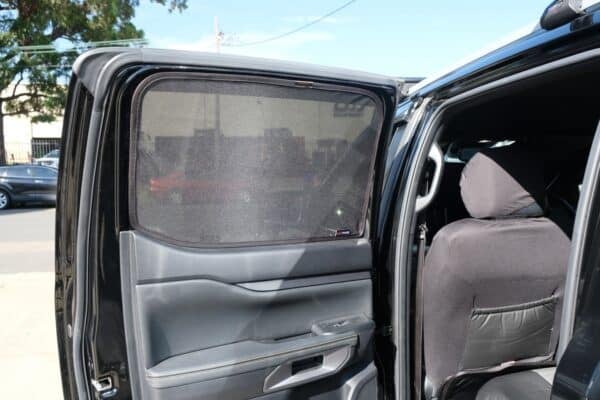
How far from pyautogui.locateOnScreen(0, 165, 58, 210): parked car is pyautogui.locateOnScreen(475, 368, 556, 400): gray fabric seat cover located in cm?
1454

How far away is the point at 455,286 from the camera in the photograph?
205cm

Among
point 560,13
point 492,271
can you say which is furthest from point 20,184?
point 560,13

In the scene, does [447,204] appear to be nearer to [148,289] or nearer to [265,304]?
[265,304]

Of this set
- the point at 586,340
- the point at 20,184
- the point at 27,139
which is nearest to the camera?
the point at 586,340

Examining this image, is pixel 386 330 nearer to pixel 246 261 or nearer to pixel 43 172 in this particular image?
pixel 246 261

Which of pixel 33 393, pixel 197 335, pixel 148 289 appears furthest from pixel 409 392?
pixel 33 393

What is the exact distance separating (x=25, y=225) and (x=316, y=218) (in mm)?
11499

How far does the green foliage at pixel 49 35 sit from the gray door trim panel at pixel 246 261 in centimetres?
1585

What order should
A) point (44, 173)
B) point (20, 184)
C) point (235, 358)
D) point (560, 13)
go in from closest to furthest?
point (560, 13) → point (235, 358) → point (20, 184) → point (44, 173)

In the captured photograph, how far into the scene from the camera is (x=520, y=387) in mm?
2076

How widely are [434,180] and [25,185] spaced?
48.9ft

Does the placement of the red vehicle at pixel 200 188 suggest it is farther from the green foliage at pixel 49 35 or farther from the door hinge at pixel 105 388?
the green foliage at pixel 49 35

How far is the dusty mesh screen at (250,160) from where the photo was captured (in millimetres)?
1498

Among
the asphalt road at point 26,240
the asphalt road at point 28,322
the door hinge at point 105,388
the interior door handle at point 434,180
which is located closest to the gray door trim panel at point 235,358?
the door hinge at point 105,388
